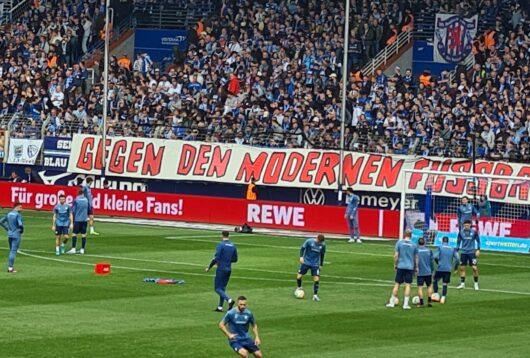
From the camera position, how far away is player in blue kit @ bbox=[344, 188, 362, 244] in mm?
52000

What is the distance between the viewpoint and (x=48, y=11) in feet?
245

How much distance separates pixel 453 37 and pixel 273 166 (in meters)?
9.66

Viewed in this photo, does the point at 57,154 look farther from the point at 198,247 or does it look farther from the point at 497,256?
the point at 497,256

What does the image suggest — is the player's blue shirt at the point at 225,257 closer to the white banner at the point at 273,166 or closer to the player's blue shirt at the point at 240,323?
the player's blue shirt at the point at 240,323

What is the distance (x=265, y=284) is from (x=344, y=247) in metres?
11.6

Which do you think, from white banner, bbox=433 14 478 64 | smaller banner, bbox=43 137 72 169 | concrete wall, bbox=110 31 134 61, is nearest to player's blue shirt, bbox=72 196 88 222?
smaller banner, bbox=43 137 72 169

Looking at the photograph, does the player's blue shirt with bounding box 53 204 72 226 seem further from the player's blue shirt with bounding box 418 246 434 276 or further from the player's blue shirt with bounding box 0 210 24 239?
the player's blue shirt with bounding box 418 246 434 276

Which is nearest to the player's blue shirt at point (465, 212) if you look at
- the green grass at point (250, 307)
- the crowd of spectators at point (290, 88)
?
the green grass at point (250, 307)

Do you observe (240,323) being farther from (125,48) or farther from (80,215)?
(125,48)

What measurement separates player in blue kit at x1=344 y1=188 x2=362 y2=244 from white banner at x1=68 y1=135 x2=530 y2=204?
6.76 ft

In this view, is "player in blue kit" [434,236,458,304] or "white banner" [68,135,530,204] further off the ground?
"white banner" [68,135,530,204]

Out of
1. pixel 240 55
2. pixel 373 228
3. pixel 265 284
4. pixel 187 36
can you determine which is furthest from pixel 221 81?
pixel 265 284

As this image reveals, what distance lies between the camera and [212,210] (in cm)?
5869

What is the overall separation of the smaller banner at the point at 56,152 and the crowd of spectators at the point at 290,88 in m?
0.73
